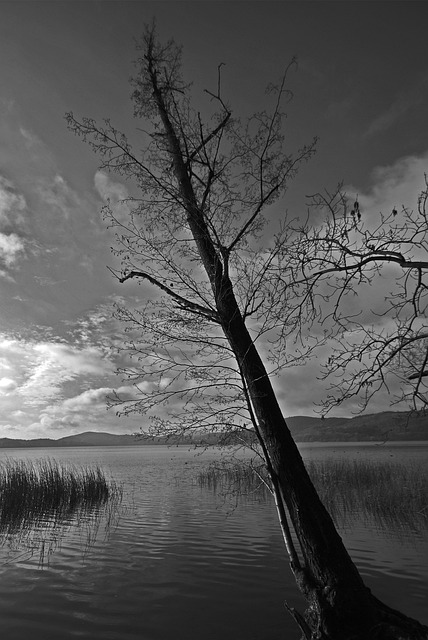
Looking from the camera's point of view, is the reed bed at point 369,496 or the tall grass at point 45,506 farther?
the reed bed at point 369,496

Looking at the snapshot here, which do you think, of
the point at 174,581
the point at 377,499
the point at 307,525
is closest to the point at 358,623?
the point at 307,525

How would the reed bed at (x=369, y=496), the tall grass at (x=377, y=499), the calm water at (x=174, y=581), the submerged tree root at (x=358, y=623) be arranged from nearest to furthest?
1. the submerged tree root at (x=358, y=623)
2. the calm water at (x=174, y=581)
3. the reed bed at (x=369, y=496)
4. the tall grass at (x=377, y=499)

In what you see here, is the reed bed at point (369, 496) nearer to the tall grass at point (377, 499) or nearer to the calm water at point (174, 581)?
the tall grass at point (377, 499)

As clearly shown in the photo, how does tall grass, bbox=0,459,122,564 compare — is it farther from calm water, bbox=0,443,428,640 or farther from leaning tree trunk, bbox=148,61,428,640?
leaning tree trunk, bbox=148,61,428,640

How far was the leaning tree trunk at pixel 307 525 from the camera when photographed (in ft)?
14.1

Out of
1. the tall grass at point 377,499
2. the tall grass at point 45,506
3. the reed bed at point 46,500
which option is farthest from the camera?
the reed bed at point 46,500

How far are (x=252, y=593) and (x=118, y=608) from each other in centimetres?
203

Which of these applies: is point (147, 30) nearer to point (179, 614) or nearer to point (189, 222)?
point (189, 222)

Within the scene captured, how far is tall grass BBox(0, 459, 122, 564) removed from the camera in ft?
34.3

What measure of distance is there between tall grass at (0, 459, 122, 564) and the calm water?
0.56 m

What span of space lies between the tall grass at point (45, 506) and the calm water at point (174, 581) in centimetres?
56

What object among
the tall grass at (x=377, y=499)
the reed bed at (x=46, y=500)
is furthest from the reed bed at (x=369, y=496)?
the reed bed at (x=46, y=500)

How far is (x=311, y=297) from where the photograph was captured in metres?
5.95

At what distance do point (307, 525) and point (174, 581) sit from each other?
3.36 meters
